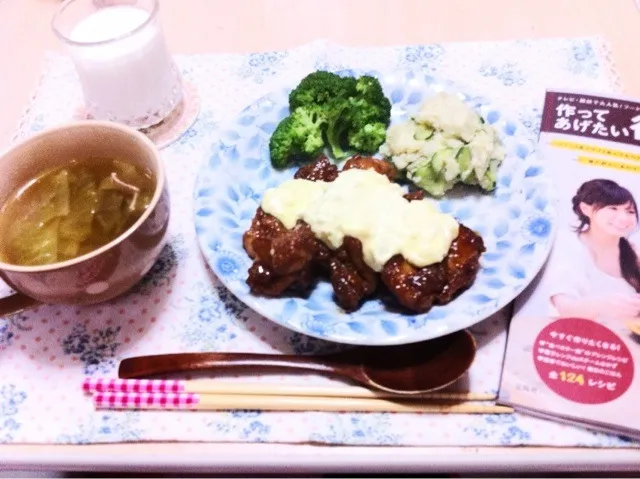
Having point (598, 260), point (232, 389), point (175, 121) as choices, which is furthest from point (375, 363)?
point (175, 121)

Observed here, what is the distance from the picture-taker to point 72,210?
3.86 ft

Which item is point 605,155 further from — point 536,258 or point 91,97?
point 91,97

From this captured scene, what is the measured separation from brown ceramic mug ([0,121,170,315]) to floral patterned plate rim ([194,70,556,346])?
0.16m

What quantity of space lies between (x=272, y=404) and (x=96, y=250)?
407mm

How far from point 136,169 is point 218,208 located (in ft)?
0.66

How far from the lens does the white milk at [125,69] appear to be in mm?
1483

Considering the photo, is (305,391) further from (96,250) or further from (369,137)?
(369,137)

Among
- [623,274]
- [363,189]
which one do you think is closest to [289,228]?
[363,189]

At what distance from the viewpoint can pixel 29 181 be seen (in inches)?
47.5

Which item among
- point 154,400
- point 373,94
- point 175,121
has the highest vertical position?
point 373,94

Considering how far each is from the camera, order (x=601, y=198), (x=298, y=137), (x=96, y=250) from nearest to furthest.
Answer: (x=96, y=250)
(x=601, y=198)
(x=298, y=137)

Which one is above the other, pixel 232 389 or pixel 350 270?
pixel 350 270

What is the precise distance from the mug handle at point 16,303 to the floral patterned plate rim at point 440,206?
0.33 meters

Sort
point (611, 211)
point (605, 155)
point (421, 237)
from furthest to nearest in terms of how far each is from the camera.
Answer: point (605, 155)
point (611, 211)
point (421, 237)
